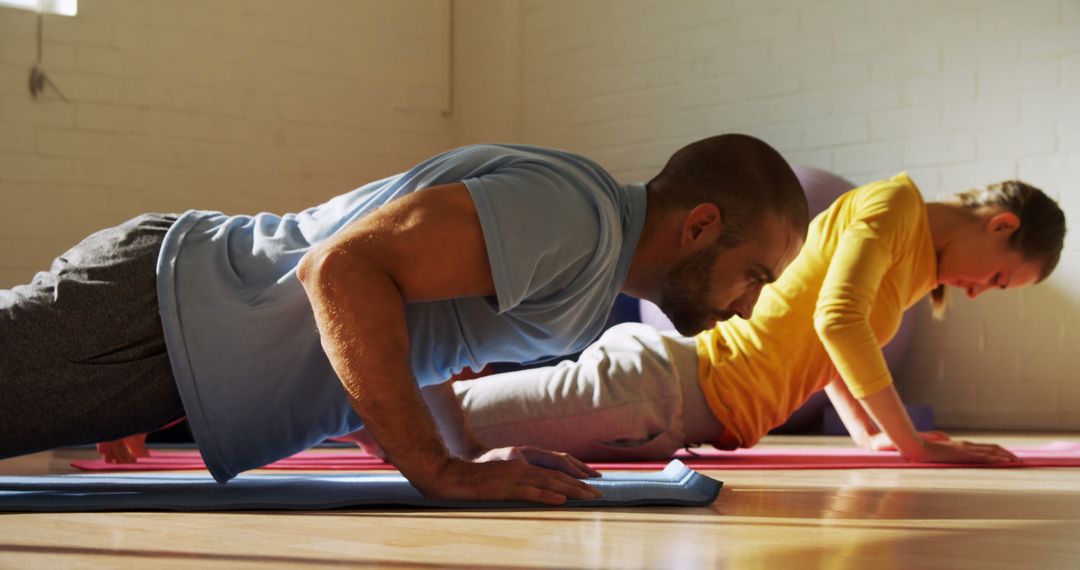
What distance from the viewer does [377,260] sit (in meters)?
1.51

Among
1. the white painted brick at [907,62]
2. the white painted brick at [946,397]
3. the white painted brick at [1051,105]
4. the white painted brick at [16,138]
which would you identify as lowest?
the white painted brick at [946,397]

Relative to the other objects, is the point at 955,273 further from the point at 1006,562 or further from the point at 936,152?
the point at 936,152

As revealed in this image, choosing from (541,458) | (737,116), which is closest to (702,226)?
(541,458)

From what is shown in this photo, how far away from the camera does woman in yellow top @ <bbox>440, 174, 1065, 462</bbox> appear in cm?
277

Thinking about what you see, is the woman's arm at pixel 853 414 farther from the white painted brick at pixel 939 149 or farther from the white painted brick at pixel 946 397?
the white painted brick at pixel 939 149

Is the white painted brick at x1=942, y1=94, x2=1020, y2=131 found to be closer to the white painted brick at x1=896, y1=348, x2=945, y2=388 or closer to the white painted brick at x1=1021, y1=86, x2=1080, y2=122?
the white painted brick at x1=1021, y1=86, x2=1080, y2=122

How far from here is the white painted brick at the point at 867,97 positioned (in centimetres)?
503

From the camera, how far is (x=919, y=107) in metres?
4.97

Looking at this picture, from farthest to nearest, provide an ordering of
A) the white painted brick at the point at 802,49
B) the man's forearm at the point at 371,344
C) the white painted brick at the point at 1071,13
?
the white painted brick at the point at 802,49 → the white painted brick at the point at 1071,13 → the man's forearm at the point at 371,344

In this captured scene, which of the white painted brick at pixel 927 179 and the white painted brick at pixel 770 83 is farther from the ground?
the white painted brick at pixel 770 83

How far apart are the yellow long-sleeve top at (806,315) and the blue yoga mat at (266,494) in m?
0.80

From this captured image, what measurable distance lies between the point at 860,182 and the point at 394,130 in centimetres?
227

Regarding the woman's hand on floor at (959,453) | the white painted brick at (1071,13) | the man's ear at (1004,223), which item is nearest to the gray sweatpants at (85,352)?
the woman's hand on floor at (959,453)

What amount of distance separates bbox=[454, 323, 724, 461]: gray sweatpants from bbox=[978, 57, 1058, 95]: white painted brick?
101 inches
